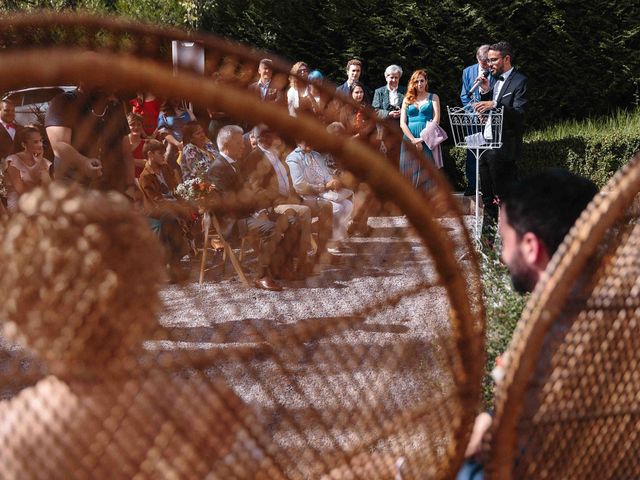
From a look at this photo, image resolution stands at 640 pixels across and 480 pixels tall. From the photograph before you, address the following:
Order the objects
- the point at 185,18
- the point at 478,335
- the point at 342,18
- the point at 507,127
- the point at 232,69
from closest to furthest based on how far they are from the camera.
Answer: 1. the point at 232,69
2. the point at 478,335
3. the point at 507,127
4. the point at 342,18
5. the point at 185,18

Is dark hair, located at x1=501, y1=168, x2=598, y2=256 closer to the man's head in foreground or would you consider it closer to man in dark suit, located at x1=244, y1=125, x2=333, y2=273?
the man's head in foreground

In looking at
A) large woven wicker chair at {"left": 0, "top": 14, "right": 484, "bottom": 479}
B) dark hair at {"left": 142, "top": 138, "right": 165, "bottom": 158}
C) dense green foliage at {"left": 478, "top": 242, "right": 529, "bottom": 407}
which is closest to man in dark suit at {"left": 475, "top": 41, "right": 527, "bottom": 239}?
dense green foliage at {"left": 478, "top": 242, "right": 529, "bottom": 407}

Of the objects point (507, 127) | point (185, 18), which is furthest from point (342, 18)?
point (507, 127)

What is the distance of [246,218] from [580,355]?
1.73 feet

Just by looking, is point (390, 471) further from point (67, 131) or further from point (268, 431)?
point (67, 131)

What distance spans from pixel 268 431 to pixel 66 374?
0.94ft

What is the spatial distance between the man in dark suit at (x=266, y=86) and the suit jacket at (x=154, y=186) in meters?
0.13

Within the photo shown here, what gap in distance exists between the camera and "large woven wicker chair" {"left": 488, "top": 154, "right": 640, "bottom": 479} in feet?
3.76

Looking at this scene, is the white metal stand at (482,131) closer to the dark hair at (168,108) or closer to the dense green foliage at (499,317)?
the dense green foliage at (499,317)

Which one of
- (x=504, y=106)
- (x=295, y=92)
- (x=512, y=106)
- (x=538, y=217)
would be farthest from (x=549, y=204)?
(x=512, y=106)

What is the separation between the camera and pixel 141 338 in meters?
0.90

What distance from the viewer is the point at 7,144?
88 cm

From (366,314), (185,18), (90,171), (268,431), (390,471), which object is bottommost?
(185,18)

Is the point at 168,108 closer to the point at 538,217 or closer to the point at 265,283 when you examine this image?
the point at 265,283
